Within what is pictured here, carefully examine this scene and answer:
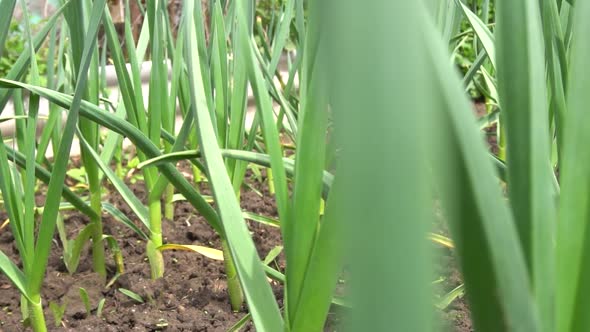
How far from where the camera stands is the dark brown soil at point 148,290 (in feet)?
3.08

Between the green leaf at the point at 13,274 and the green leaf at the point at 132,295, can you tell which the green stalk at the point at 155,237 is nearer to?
the green leaf at the point at 132,295

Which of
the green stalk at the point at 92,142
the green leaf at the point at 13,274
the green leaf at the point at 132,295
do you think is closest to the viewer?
the green leaf at the point at 13,274

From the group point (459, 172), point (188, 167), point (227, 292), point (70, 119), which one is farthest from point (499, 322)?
point (188, 167)

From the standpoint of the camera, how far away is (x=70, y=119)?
67 centimetres

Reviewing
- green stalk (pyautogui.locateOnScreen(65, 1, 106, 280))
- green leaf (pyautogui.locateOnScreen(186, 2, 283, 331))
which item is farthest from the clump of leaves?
green leaf (pyautogui.locateOnScreen(186, 2, 283, 331))

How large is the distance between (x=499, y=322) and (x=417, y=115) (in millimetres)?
131

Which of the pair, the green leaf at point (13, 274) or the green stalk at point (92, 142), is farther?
the green stalk at point (92, 142)

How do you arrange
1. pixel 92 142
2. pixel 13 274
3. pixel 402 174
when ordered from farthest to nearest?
pixel 92 142
pixel 13 274
pixel 402 174

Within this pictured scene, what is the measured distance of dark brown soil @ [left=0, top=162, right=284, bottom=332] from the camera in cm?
94

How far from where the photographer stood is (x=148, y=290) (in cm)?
102

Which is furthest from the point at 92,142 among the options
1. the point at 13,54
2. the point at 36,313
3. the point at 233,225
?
the point at 13,54

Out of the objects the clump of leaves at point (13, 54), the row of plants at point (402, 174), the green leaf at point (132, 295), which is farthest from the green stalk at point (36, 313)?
the clump of leaves at point (13, 54)

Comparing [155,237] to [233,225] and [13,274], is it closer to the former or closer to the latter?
[13,274]

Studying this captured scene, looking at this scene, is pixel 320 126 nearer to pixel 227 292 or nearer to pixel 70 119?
pixel 70 119
